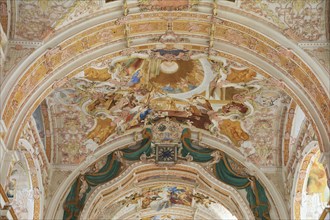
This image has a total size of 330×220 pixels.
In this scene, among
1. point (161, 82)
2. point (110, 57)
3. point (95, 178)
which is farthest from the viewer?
point (95, 178)

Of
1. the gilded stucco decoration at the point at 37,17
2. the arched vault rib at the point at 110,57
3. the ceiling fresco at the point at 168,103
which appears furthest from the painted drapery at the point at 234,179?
the gilded stucco decoration at the point at 37,17

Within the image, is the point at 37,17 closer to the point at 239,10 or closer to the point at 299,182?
the point at 239,10

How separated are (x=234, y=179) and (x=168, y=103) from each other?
3018 millimetres

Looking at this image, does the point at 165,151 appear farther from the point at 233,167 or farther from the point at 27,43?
the point at 27,43

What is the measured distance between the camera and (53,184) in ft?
59.9

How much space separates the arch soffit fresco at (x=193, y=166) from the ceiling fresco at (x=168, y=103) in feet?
0.68

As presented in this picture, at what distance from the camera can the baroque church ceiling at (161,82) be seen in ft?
44.9

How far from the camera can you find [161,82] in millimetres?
17266

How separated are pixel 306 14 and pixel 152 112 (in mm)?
6278

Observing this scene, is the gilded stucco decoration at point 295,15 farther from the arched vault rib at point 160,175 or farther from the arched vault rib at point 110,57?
the arched vault rib at point 160,175

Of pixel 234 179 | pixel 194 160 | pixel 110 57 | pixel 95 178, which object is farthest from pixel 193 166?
pixel 110 57

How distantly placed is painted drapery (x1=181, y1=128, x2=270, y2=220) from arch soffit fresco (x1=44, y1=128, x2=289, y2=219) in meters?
0.16

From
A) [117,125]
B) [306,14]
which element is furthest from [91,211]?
[306,14]

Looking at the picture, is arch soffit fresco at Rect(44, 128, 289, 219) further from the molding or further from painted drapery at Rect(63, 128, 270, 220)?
the molding
